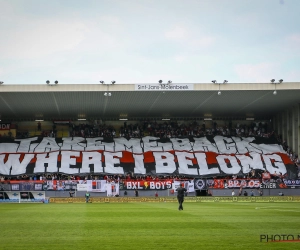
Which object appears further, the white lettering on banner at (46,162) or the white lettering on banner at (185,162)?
the white lettering on banner at (185,162)

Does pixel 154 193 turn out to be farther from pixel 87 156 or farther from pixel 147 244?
pixel 147 244

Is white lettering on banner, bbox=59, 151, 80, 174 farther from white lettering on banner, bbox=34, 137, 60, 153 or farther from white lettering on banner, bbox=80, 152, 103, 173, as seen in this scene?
white lettering on banner, bbox=34, 137, 60, 153

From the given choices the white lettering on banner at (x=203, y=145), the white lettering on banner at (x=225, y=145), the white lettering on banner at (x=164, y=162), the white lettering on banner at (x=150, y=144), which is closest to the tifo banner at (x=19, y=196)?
the white lettering on banner at (x=164, y=162)

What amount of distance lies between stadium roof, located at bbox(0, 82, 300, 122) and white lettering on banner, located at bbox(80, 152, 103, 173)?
5.68 m

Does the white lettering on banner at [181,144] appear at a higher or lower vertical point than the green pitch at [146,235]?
higher

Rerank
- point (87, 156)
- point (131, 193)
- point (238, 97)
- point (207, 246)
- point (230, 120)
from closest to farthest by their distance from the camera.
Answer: point (207, 246) → point (131, 193) → point (238, 97) → point (87, 156) → point (230, 120)

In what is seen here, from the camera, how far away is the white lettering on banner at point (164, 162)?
58.7m

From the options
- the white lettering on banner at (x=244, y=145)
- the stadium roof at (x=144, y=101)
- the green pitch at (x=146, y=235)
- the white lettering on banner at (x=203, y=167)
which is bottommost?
A: the green pitch at (x=146, y=235)

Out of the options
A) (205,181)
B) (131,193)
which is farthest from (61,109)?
(205,181)

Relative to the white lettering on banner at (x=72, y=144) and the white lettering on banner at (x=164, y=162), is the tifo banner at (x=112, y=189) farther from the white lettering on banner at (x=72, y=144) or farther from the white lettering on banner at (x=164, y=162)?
the white lettering on banner at (x=72, y=144)

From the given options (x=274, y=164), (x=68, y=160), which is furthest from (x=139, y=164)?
(x=274, y=164)

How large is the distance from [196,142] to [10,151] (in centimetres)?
2344

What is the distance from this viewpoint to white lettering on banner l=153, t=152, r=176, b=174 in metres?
58.7

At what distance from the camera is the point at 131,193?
52.4m
